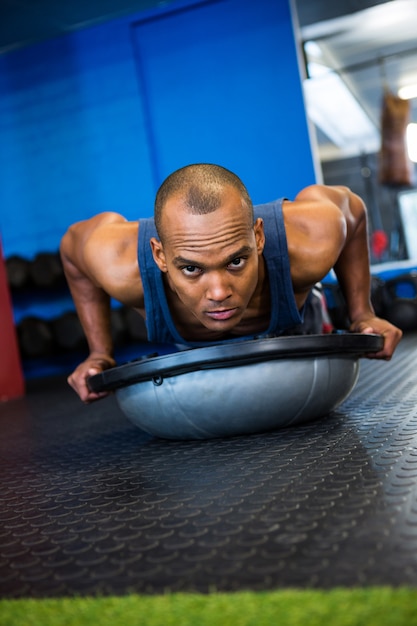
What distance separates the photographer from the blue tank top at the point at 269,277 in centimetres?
172

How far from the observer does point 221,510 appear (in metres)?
1.09

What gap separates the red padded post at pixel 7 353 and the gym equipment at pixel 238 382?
236 cm

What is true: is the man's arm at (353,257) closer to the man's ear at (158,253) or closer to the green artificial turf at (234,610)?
the man's ear at (158,253)

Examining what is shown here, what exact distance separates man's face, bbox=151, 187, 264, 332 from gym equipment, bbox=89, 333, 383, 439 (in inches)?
3.8

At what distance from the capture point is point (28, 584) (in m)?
0.90

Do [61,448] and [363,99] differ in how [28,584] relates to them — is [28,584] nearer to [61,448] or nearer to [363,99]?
[61,448]

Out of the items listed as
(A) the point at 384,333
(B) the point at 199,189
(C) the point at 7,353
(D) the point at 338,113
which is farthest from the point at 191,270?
(D) the point at 338,113

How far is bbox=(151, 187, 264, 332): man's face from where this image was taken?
4.75ft

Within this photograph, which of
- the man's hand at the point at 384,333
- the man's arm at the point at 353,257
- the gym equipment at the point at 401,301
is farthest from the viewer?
the gym equipment at the point at 401,301

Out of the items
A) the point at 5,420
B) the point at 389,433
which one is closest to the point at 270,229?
the point at 389,433

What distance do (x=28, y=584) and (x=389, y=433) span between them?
86cm

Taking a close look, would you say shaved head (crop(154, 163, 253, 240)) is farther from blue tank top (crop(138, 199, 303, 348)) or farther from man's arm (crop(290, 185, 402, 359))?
man's arm (crop(290, 185, 402, 359))

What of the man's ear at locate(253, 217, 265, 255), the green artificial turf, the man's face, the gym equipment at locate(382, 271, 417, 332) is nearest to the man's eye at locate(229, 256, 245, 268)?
the man's face

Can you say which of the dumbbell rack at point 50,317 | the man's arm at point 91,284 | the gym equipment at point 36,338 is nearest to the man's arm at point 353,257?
the man's arm at point 91,284
